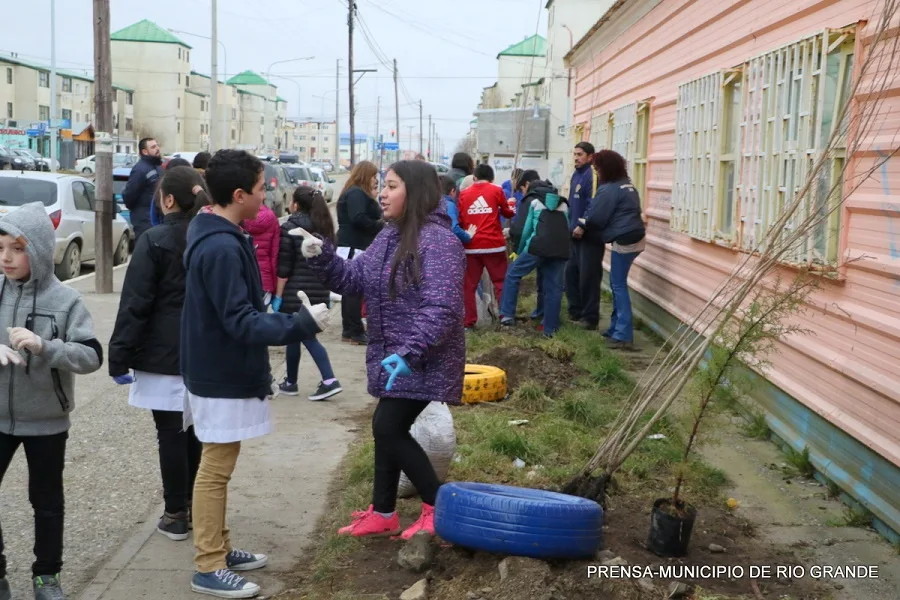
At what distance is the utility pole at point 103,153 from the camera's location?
14.1 meters

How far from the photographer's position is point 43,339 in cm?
428

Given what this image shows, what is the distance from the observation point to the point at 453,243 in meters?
4.86

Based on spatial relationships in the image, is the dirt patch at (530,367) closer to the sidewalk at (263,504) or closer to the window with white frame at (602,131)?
the sidewalk at (263,504)

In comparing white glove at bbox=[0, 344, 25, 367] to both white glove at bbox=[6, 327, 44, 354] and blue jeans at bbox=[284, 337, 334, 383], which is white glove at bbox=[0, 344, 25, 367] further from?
blue jeans at bbox=[284, 337, 334, 383]

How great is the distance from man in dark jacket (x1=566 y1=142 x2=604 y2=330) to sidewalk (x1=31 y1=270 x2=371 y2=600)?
371 centimetres

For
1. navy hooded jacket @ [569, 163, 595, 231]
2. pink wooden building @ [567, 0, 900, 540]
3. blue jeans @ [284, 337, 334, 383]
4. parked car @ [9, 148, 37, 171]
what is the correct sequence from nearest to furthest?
1. pink wooden building @ [567, 0, 900, 540]
2. blue jeans @ [284, 337, 334, 383]
3. navy hooded jacket @ [569, 163, 595, 231]
4. parked car @ [9, 148, 37, 171]

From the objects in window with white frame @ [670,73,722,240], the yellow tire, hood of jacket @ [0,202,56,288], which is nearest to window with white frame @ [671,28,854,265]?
window with white frame @ [670,73,722,240]

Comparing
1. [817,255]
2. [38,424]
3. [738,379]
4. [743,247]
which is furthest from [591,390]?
[38,424]

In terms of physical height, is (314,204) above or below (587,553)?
above

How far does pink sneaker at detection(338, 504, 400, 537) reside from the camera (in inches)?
207

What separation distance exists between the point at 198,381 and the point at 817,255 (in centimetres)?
392

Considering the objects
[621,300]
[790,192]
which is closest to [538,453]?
[790,192]

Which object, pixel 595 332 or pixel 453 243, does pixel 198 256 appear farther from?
pixel 595 332

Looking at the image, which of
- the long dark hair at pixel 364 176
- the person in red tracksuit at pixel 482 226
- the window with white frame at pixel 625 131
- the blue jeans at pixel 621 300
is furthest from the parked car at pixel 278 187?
the blue jeans at pixel 621 300
